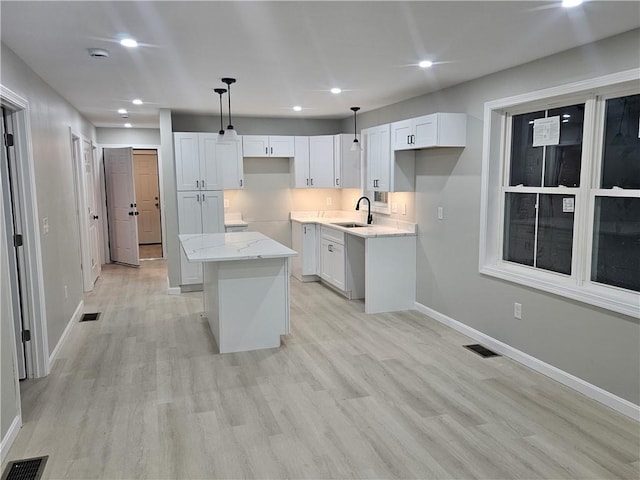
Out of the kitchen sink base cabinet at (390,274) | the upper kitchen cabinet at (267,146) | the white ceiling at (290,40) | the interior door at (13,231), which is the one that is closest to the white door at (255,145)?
the upper kitchen cabinet at (267,146)

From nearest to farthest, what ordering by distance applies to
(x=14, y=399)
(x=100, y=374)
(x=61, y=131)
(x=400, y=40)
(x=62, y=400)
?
(x=14, y=399) → (x=400, y=40) → (x=62, y=400) → (x=100, y=374) → (x=61, y=131)

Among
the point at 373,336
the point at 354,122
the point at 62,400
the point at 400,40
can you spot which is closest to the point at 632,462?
the point at 373,336

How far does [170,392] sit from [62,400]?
2.28ft

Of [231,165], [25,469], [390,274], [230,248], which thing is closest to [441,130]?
[390,274]

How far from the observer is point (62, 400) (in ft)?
10.5

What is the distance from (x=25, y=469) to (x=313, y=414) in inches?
61.5

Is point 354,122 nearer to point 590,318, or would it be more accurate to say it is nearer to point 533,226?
point 533,226

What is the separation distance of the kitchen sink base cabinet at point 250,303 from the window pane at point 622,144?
2488 millimetres

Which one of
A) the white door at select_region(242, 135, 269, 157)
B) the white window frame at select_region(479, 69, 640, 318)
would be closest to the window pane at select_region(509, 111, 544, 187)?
the white window frame at select_region(479, 69, 640, 318)

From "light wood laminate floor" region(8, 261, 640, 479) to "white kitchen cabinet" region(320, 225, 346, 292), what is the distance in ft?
4.50

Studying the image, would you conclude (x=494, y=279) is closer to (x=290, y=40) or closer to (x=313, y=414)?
(x=313, y=414)

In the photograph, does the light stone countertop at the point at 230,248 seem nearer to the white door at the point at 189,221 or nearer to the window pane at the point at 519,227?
the white door at the point at 189,221

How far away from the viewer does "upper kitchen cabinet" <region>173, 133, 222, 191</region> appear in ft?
19.8

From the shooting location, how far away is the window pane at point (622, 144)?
2.97 metres
